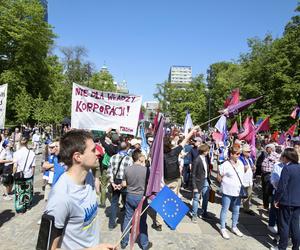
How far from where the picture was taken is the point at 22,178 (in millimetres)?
8375

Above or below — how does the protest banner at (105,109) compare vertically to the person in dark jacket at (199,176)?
above

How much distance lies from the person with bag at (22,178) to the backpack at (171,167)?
3.37 meters

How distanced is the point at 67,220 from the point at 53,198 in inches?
7.2

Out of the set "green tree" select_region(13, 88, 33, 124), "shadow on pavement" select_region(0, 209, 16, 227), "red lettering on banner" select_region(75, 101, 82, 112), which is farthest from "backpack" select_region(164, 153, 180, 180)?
"green tree" select_region(13, 88, 33, 124)

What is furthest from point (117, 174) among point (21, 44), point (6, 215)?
point (21, 44)

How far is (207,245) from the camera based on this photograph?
6.71m

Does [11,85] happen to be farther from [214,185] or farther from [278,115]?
[214,185]

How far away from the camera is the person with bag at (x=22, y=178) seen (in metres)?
8.33

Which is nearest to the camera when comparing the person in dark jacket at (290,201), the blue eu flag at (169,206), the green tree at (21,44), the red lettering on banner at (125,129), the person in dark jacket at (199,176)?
the blue eu flag at (169,206)


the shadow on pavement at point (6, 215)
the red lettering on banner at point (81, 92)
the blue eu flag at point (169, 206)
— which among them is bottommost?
the shadow on pavement at point (6, 215)

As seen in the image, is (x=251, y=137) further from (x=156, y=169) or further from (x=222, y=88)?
(x=222, y=88)

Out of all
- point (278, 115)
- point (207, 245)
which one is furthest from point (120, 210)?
point (278, 115)

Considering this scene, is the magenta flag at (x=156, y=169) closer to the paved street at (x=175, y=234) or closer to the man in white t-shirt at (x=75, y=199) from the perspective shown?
the man in white t-shirt at (x=75, y=199)

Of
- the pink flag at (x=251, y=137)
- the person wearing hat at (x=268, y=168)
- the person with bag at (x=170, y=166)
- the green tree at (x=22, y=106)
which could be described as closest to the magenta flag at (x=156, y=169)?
the person with bag at (x=170, y=166)
